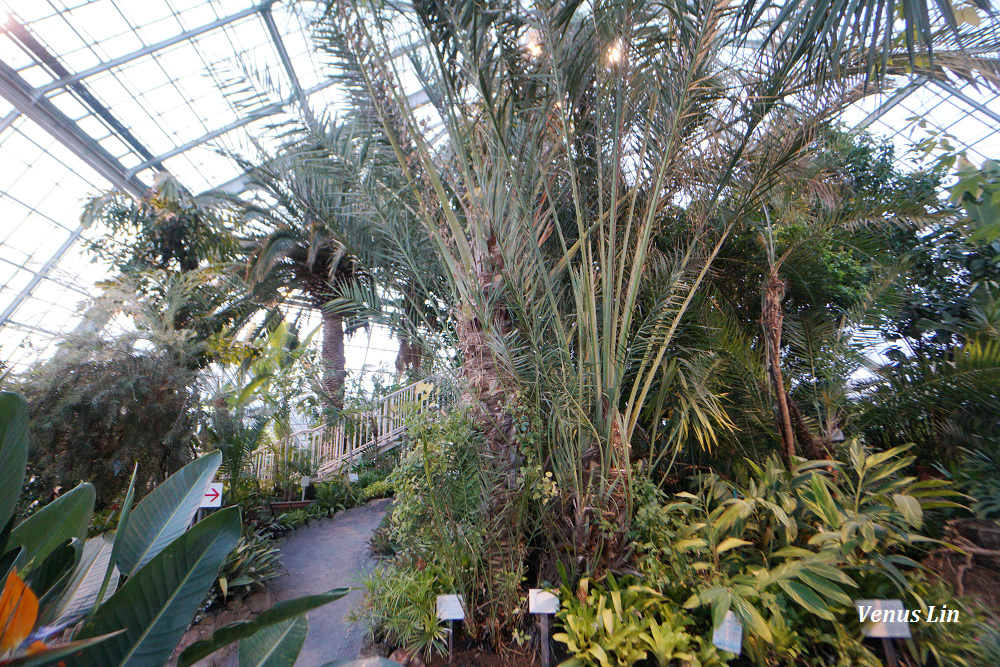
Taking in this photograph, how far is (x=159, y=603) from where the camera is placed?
0.67m

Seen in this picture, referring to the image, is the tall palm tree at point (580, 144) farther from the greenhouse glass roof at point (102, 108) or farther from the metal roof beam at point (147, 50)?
the metal roof beam at point (147, 50)

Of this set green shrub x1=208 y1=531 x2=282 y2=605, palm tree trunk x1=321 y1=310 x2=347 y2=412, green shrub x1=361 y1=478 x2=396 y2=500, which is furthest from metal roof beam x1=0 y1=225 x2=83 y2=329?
green shrub x1=208 y1=531 x2=282 y2=605

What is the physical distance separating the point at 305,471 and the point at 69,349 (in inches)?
150

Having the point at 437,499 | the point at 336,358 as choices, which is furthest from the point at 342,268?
the point at 437,499

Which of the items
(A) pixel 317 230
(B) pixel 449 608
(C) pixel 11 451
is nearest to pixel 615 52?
(C) pixel 11 451

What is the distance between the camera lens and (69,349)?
181 inches

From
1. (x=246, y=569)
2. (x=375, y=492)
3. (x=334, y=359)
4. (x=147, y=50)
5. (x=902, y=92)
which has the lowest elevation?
(x=246, y=569)

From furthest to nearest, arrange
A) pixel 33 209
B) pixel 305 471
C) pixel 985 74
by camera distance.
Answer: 1. pixel 33 209
2. pixel 305 471
3. pixel 985 74

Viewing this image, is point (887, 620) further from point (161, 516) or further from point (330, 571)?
point (330, 571)

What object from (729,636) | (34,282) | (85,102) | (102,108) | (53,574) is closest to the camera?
(53,574)

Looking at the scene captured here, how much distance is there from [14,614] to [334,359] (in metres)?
9.31

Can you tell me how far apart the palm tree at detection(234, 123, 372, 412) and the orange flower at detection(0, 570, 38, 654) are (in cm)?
310

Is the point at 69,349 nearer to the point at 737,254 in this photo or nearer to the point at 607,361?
the point at 607,361

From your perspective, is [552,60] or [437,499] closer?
[552,60]
